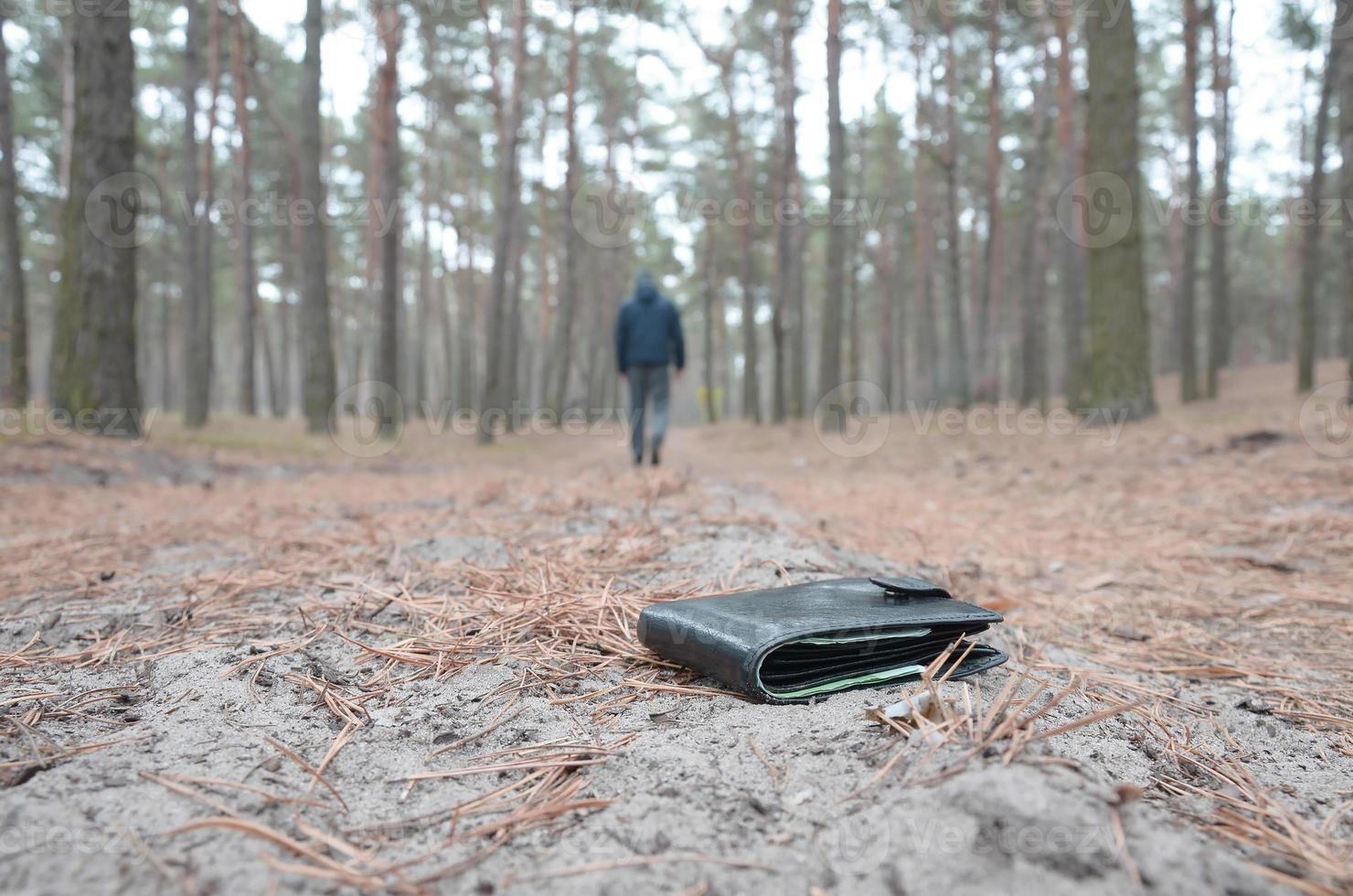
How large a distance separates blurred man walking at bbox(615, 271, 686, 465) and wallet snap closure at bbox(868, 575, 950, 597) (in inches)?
216

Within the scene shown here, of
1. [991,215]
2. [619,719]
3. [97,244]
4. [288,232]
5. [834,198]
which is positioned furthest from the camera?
[288,232]

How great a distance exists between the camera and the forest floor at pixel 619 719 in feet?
3.26

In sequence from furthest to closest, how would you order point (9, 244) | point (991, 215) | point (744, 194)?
1. point (744, 194)
2. point (991, 215)
3. point (9, 244)

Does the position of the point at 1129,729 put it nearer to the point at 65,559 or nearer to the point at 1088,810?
the point at 1088,810

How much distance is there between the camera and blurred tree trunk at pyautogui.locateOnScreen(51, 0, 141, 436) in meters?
7.27

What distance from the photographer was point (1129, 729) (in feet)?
5.05

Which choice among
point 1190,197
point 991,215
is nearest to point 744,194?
point 991,215

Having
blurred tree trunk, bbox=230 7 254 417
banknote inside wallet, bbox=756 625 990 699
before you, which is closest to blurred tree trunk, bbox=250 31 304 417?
blurred tree trunk, bbox=230 7 254 417

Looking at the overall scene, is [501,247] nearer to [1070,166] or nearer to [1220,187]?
[1070,166]

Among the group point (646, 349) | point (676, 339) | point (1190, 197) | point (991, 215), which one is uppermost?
point (991, 215)

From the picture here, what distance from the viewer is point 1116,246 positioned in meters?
7.89

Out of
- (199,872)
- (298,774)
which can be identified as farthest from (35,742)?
(199,872)

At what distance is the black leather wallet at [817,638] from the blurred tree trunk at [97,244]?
7.80m

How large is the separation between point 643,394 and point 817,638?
239 inches
